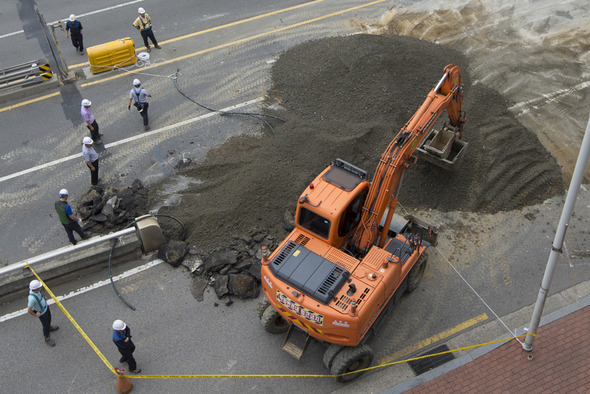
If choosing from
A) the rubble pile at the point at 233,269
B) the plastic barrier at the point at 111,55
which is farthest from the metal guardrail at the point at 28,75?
the rubble pile at the point at 233,269

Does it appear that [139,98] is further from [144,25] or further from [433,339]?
[433,339]

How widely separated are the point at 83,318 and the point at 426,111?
8.61 meters

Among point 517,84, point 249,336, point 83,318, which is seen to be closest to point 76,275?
point 83,318

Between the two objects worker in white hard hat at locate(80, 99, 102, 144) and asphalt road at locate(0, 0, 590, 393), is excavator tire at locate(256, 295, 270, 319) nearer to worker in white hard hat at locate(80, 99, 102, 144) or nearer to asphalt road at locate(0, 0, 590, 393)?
asphalt road at locate(0, 0, 590, 393)

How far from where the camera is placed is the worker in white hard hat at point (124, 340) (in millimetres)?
9758

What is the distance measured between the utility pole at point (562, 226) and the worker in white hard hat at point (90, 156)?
1068 centimetres

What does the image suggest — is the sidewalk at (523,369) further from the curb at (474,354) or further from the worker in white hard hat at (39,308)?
the worker in white hard hat at (39,308)

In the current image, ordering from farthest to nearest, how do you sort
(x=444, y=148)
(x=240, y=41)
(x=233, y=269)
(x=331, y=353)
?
(x=240, y=41)
(x=444, y=148)
(x=233, y=269)
(x=331, y=353)

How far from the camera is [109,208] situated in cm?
1302

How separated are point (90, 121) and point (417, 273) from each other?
32.1 feet

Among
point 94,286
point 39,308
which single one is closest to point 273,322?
point 94,286

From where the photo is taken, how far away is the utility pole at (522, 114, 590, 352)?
8.07 meters

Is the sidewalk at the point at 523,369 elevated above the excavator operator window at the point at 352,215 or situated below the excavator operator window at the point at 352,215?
below

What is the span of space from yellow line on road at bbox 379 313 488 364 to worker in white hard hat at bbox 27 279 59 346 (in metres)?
6.75
